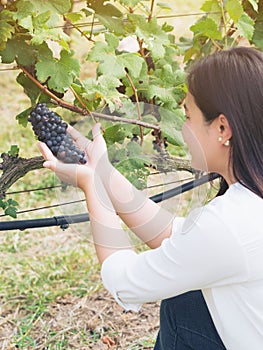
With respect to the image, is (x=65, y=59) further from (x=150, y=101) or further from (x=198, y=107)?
(x=198, y=107)

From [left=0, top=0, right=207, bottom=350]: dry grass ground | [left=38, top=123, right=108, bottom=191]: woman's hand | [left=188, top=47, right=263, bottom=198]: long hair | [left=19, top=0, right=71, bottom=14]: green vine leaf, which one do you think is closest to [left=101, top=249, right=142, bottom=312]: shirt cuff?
[left=38, top=123, right=108, bottom=191]: woman's hand

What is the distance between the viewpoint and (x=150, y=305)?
7.26ft

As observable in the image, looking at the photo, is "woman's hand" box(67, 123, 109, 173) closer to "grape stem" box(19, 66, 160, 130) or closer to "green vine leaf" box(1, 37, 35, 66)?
"grape stem" box(19, 66, 160, 130)

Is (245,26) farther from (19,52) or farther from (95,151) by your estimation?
(95,151)

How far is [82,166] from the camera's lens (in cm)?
112

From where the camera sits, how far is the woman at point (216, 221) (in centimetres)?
101

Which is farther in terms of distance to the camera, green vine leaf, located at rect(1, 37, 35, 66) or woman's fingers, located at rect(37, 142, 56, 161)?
green vine leaf, located at rect(1, 37, 35, 66)

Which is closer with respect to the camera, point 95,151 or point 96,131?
point 95,151

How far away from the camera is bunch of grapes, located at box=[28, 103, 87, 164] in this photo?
113 centimetres

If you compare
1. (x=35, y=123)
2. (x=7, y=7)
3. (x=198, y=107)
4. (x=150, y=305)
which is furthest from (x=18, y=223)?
(x=150, y=305)

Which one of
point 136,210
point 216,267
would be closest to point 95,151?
point 136,210

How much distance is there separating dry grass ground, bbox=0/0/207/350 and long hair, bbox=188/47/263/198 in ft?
1.41

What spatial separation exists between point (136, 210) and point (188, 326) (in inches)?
10.5

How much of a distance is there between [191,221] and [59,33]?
0.52 m
